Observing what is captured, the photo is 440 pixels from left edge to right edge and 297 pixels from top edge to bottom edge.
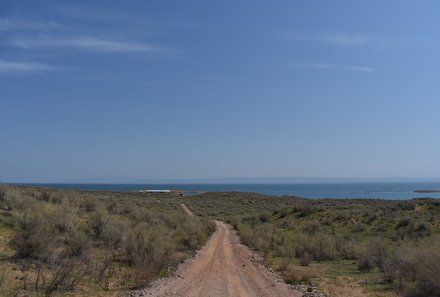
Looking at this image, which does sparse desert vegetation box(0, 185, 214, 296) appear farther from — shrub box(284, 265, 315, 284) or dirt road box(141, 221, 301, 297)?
shrub box(284, 265, 315, 284)

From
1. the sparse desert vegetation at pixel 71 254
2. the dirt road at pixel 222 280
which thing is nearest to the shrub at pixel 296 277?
the dirt road at pixel 222 280

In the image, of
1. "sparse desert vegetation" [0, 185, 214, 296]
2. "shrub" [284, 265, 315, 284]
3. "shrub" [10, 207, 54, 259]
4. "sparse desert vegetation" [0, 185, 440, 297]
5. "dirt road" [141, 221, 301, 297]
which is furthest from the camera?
"shrub" [284, 265, 315, 284]

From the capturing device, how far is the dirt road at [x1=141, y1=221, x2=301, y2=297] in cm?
1486

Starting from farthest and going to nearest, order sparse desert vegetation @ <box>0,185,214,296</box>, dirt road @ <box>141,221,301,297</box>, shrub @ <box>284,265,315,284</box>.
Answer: shrub @ <box>284,265,315,284</box>, dirt road @ <box>141,221,301,297</box>, sparse desert vegetation @ <box>0,185,214,296</box>

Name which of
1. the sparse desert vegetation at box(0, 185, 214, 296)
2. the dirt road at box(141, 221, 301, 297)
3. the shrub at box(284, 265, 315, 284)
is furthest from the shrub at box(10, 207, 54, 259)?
the shrub at box(284, 265, 315, 284)

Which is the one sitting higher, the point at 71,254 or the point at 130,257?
the point at 71,254

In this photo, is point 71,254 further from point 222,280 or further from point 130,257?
point 222,280

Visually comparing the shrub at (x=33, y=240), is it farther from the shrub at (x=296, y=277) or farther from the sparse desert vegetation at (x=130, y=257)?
the shrub at (x=296, y=277)

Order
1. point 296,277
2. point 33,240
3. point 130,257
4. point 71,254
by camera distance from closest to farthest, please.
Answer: point 33,240, point 296,277, point 71,254, point 130,257

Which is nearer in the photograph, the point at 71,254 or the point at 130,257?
the point at 71,254

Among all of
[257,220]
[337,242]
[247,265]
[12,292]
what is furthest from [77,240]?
[257,220]

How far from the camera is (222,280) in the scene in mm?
17266

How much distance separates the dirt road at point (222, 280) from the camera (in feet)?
48.8

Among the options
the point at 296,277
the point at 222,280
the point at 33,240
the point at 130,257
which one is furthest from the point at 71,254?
the point at 296,277
